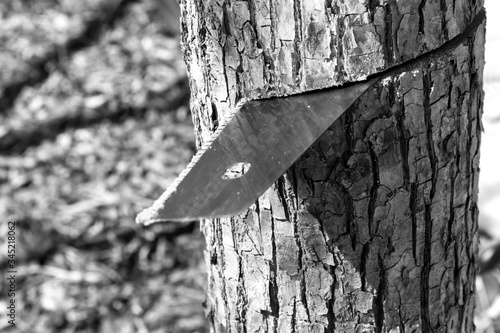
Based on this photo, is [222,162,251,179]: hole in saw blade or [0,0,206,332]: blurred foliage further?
[0,0,206,332]: blurred foliage

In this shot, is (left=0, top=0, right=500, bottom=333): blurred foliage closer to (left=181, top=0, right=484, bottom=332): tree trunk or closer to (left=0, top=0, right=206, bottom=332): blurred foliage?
(left=0, top=0, right=206, bottom=332): blurred foliage

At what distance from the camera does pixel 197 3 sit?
98 centimetres

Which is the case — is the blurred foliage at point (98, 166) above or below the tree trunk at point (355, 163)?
above

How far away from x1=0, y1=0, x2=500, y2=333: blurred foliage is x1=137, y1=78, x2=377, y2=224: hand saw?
171 centimetres

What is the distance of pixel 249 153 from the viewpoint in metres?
0.86

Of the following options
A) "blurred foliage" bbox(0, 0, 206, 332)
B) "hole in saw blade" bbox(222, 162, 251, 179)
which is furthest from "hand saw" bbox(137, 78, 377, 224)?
"blurred foliage" bbox(0, 0, 206, 332)

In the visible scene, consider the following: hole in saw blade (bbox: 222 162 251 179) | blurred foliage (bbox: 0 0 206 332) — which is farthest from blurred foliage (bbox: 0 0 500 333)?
hole in saw blade (bbox: 222 162 251 179)

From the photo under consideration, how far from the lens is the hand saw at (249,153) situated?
31.5 inches

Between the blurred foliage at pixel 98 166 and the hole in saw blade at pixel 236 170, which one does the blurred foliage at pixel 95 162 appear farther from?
the hole in saw blade at pixel 236 170

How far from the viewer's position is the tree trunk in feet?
2.92

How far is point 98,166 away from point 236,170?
7.94 feet

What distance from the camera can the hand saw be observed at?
2.63 ft

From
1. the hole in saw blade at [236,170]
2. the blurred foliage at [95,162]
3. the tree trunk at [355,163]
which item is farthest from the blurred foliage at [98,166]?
the hole in saw blade at [236,170]

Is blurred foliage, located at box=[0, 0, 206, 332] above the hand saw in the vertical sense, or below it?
above
